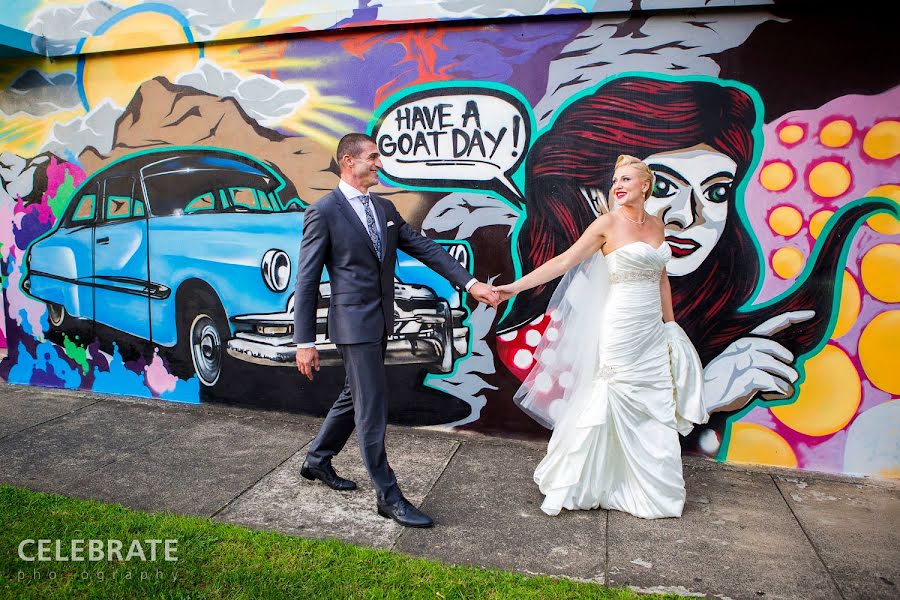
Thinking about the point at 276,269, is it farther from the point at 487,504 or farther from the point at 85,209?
the point at 487,504

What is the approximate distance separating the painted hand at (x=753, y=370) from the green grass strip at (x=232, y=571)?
2103 mm

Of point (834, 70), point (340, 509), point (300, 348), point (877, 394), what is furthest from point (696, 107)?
point (340, 509)

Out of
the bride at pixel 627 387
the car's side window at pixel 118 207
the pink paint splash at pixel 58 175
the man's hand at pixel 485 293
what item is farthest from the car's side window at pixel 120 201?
the bride at pixel 627 387

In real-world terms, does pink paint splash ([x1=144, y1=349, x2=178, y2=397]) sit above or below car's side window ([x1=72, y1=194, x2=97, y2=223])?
below

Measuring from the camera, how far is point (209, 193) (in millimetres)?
5727

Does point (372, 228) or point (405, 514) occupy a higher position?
point (372, 228)

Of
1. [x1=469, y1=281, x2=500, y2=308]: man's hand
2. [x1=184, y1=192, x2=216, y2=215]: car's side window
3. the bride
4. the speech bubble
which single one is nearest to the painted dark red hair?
the speech bubble

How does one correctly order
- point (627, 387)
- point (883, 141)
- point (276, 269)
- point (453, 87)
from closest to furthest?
point (627, 387) < point (883, 141) < point (453, 87) < point (276, 269)

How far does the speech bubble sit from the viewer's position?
193 inches

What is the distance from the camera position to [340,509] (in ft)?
12.8

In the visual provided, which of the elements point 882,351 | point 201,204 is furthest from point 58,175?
point 882,351

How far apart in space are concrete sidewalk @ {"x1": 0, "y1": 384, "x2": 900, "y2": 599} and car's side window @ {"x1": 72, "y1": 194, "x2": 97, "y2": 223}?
6.23ft

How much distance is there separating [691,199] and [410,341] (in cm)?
240

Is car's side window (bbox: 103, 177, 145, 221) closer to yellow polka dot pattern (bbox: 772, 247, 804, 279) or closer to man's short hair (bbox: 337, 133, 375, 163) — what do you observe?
man's short hair (bbox: 337, 133, 375, 163)
